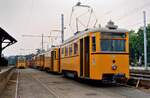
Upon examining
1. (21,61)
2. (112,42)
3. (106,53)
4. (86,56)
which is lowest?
(21,61)

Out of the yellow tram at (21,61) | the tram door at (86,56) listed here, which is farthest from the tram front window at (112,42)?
the yellow tram at (21,61)

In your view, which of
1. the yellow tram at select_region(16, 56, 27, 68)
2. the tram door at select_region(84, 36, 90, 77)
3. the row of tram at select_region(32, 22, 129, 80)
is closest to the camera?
the row of tram at select_region(32, 22, 129, 80)

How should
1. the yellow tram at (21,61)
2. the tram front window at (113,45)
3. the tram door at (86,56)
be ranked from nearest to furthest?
1. the tram front window at (113,45)
2. the tram door at (86,56)
3. the yellow tram at (21,61)

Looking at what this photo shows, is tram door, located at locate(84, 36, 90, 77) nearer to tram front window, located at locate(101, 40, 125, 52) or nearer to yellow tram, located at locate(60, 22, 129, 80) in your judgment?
yellow tram, located at locate(60, 22, 129, 80)

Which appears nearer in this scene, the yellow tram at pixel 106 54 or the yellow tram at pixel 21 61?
the yellow tram at pixel 106 54

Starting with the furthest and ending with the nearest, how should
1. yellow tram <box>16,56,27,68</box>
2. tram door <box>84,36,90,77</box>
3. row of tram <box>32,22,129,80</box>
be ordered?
yellow tram <box>16,56,27,68</box> → tram door <box>84,36,90,77</box> → row of tram <box>32,22,129,80</box>

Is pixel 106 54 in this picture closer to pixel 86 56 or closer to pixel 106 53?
pixel 106 53

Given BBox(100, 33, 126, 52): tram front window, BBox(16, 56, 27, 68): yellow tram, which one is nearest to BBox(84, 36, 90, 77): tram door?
BBox(100, 33, 126, 52): tram front window

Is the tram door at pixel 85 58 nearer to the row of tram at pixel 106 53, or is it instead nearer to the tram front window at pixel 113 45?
the row of tram at pixel 106 53

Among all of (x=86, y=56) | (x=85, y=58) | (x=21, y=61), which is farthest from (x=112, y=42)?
(x=21, y=61)

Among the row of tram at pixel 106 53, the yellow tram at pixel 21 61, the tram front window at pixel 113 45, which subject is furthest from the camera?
the yellow tram at pixel 21 61

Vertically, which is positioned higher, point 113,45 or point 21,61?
point 113,45

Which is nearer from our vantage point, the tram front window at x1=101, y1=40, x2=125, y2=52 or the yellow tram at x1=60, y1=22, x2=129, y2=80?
the yellow tram at x1=60, y1=22, x2=129, y2=80

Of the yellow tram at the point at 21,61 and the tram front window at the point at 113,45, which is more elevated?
the tram front window at the point at 113,45
